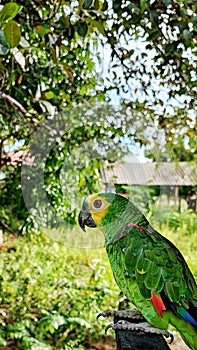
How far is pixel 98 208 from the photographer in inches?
27.5

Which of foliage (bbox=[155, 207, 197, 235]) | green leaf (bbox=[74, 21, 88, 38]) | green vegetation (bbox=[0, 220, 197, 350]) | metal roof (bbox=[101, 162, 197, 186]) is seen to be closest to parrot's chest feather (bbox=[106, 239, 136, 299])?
metal roof (bbox=[101, 162, 197, 186])

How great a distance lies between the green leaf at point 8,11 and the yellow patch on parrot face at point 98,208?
0.26 metres

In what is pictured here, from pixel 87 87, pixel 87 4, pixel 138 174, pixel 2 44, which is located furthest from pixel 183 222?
pixel 2 44

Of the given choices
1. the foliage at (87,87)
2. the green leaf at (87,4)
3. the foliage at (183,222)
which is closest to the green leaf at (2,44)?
the foliage at (87,87)

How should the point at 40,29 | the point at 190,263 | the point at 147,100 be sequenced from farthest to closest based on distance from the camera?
the point at 190,263 < the point at 147,100 < the point at 40,29

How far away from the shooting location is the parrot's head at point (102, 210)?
0.69 metres

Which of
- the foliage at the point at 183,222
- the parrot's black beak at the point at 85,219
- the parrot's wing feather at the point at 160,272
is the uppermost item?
the foliage at the point at 183,222

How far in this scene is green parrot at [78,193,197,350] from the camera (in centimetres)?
65

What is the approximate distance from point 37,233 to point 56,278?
0.32m

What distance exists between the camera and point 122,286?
70 cm

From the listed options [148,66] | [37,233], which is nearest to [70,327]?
[37,233]

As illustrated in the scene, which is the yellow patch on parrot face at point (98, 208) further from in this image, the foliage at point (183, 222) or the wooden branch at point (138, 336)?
the foliage at point (183, 222)

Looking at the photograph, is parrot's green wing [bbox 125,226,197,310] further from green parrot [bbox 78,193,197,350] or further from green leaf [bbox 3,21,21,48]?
green leaf [bbox 3,21,21,48]

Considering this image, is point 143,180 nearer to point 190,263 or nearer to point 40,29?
point 40,29
